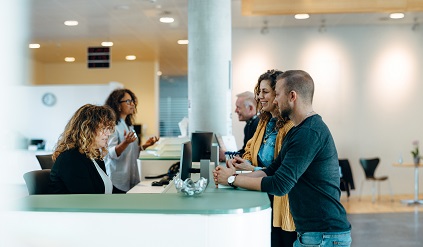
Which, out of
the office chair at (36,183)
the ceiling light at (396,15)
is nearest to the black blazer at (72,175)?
the office chair at (36,183)

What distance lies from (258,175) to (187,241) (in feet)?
2.52

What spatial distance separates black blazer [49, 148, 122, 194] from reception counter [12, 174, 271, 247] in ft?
2.99

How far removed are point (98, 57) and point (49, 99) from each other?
1.56 meters

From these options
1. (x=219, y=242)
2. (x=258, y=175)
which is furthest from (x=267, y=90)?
(x=219, y=242)

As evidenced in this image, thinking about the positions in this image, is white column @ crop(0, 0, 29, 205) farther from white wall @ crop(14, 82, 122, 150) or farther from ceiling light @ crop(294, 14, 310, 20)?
white wall @ crop(14, 82, 122, 150)

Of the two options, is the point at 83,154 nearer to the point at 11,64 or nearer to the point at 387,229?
the point at 11,64

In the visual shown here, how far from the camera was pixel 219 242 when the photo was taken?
8.78 ft

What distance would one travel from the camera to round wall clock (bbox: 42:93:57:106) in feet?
46.3

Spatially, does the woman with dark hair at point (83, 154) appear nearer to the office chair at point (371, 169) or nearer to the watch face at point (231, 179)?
the watch face at point (231, 179)

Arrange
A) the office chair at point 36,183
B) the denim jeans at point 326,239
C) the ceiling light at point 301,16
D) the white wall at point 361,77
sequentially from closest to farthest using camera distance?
the denim jeans at point 326,239, the office chair at point 36,183, the ceiling light at point 301,16, the white wall at point 361,77

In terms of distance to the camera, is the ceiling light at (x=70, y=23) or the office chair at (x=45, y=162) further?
the ceiling light at (x=70, y=23)

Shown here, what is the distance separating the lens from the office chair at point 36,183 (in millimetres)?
3947

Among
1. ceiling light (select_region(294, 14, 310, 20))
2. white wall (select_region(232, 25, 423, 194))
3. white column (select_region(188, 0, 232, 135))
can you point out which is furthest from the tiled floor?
ceiling light (select_region(294, 14, 310, 20))

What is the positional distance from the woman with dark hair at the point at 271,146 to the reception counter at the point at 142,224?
878 mm
